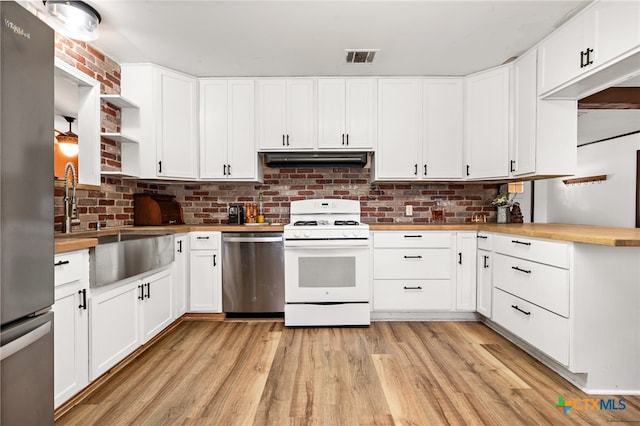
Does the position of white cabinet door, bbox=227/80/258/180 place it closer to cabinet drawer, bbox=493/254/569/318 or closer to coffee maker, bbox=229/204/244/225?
coffee maker, bbox=229/204/244/225

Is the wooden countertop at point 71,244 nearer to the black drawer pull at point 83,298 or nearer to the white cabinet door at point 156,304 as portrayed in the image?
the black drawer pull at point 83,298

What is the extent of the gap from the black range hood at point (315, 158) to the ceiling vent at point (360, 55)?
0.87 m

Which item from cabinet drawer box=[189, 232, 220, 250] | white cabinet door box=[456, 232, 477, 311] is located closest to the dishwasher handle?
cabinet drawer box=[189, 232, 220, 250]

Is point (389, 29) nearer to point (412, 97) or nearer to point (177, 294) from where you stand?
point (412, 97)

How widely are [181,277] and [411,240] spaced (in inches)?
86.3

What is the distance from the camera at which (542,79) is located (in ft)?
8.59

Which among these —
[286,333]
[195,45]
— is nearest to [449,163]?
[286,333]

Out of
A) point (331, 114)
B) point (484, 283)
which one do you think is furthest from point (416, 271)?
point (331, 114)

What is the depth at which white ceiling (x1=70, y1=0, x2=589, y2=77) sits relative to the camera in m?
2.18

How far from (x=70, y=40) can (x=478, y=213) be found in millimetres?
4071

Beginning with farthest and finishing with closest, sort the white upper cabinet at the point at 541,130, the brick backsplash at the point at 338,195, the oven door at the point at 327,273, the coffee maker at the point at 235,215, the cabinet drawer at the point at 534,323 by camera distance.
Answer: the brick backsplash at the point at 338,195 → the coffee maker at the point at 235,215 → the oven door at the point at 327,273 → the white upper cabinet at the point at 541,130 → the cabinet drawer at the point at 534,323

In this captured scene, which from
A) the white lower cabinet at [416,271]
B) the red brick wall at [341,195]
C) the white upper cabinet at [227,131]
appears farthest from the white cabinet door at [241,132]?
the white lower cabinet at [416,271]

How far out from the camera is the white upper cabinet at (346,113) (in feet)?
10.9

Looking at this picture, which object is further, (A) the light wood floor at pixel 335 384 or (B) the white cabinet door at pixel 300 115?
(B) the white cabinet door at pixel 300 115
